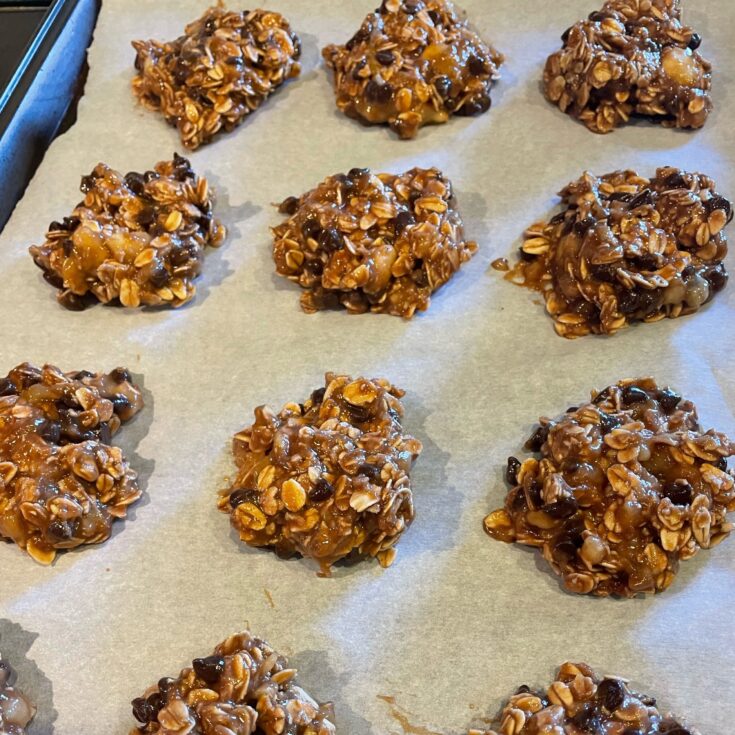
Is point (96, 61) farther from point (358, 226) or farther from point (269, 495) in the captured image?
point (269, 495)

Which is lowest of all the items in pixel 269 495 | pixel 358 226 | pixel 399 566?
pixel 399 566

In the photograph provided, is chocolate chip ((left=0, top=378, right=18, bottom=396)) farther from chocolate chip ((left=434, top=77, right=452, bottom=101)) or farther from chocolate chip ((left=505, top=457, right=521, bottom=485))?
chocolate chip ((left=434, top=77, right=452, bottom=101))

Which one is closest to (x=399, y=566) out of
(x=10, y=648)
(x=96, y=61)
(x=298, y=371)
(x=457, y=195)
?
(x=298, y=371)

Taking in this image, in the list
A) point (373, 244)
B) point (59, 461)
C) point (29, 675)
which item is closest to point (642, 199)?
point (373, 244)

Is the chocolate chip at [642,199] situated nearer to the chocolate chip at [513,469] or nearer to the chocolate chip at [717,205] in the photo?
the chocolate chip at [717,205]

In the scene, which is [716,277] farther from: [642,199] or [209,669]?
[209,669]
